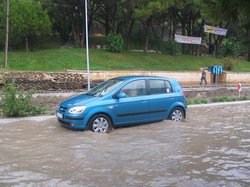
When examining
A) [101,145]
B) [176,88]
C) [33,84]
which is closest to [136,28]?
[33,84]

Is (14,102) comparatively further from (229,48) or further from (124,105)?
(229,48)

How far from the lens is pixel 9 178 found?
6.88 m

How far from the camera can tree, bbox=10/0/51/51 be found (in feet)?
118

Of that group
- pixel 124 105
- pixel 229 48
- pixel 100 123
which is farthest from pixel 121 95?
pixel 229 48

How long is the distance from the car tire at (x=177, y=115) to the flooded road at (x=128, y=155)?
0.25m

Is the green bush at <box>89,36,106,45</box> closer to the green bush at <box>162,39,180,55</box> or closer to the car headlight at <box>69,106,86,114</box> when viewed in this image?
the green bush at <box>162,39,180,55</box>

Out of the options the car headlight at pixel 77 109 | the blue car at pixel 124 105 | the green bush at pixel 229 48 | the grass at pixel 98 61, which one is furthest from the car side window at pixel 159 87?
the green bush at pixel 229 48

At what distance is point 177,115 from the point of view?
1251 centimetres

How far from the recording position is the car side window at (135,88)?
1139 centimetres

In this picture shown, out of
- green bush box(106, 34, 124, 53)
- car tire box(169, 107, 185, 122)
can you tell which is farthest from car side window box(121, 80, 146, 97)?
green bush box(106, 34, 124, 53)

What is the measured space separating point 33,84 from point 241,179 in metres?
23.2

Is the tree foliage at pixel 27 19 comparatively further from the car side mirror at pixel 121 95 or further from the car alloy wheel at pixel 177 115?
the car side mirror at pixel 121 95

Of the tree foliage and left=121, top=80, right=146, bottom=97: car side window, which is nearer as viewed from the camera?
left=121, top=80, right=146, bottom=97: car side window

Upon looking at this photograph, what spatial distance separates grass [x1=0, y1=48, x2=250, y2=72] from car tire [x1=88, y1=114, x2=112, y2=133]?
2194 centimetres
